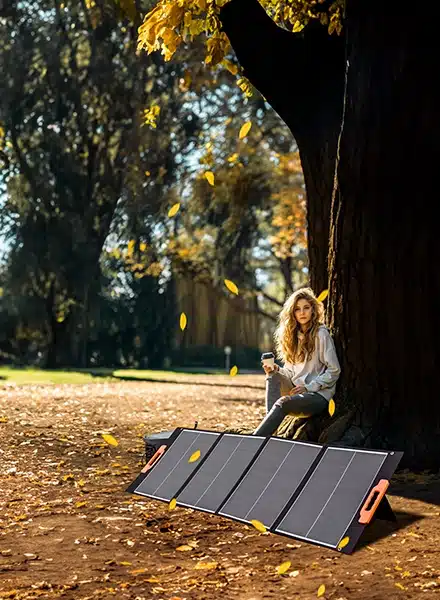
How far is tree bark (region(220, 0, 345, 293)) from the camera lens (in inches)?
381

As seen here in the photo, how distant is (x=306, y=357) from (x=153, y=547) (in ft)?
9.61

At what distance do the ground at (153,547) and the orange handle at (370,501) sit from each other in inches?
7.7

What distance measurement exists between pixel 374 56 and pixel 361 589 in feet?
16.7

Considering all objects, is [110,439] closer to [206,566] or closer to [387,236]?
[387,236]

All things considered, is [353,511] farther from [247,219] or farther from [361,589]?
[247,219]

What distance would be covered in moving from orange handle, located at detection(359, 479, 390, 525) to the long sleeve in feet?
7.68

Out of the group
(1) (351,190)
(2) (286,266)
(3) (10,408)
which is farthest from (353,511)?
(2) (286,266)

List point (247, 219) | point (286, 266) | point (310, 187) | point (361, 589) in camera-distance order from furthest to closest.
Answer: point (286, 266)
point (247, 219)
point (310, 187)
point (361, 589)

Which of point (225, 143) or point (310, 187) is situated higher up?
point (225, 143)

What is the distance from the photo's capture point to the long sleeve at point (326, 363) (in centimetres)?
870

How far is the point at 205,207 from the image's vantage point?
103ft

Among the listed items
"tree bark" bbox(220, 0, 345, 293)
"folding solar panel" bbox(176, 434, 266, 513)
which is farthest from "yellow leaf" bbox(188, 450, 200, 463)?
"tree bark" bbox(220, 0, 345, 293)

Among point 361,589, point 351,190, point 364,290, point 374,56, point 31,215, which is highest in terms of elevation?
point 31,215

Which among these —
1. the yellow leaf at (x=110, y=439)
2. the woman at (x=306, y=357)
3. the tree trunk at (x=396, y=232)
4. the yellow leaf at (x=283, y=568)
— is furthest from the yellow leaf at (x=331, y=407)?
the yellow leaf at (x=283, y=568)
